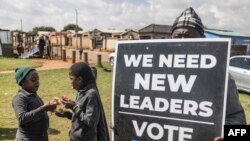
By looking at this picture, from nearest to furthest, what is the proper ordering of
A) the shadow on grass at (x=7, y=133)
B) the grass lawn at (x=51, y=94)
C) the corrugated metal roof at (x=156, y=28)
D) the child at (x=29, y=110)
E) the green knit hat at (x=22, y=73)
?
the child at (x=29, y=110) → the green knit hat at (x=22, y=73) → the shadow on grass at (x=7, y=133) → the grass lawn at (x=51, y=94) → the corrugated metal roof at (x=156, y=28)

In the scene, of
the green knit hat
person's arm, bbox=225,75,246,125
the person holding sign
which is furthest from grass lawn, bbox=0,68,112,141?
person's arm, bbox=225,75,246,125

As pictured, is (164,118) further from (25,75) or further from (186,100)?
(25,75)

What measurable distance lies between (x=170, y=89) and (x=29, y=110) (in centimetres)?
207

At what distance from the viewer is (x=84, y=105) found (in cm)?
355

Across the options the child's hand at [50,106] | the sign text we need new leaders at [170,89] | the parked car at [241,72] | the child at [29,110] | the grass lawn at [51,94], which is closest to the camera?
the sign text we need new leaders at [170,89]

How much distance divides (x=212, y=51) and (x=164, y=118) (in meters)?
0.50

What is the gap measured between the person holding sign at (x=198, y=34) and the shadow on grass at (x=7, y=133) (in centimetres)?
497

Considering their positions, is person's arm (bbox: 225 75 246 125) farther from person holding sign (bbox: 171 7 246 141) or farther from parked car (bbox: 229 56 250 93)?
parked car (bbox: 229 56 250 93)

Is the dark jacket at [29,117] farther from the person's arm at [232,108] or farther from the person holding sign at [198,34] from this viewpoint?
the person's arm at [232,108]

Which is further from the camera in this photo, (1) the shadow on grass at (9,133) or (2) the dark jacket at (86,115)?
(1) the shadow on grass at (9,133)

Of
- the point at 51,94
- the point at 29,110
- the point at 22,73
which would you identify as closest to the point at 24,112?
the point at 29,110

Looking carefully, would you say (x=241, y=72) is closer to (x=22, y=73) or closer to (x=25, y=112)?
(x=22, y=73)

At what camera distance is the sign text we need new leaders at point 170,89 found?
2.24 m

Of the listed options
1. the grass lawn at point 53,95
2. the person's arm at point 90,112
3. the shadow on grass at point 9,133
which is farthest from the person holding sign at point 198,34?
the shadow on grass at point 9,133
